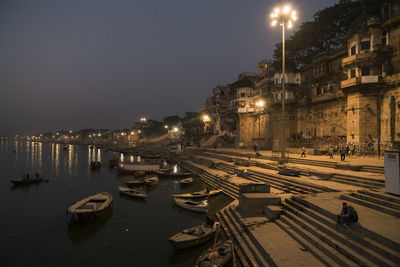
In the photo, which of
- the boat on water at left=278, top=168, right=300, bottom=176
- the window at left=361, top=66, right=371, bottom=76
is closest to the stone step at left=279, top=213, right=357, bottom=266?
the boat on water at left=278, top=168, right=300, bottom=176

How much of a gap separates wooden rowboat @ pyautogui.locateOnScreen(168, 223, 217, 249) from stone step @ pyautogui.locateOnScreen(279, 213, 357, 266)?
406 cm

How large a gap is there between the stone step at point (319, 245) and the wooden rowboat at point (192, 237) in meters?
4.06

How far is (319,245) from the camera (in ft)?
28.1

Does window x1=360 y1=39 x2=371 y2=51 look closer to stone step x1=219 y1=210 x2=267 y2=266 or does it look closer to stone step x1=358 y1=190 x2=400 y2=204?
stone step x1=358 y1=190 x2=400 y2=204

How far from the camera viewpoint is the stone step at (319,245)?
7.42m

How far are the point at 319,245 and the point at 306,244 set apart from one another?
570mm

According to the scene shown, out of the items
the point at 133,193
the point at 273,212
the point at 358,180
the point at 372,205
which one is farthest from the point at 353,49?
the point at 133,193

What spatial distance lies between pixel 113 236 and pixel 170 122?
106 m

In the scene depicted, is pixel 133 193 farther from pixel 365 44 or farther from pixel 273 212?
pixel 365 44

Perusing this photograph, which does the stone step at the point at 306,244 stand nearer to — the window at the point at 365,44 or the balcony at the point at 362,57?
the balcony at the point at 362,57

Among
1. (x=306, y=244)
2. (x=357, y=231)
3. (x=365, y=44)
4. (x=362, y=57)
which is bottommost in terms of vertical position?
(x=306, y=244)

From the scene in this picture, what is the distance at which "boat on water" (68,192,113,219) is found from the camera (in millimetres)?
16312

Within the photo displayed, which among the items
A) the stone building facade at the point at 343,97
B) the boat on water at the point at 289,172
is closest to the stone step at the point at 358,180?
the boat on water at the point at 289,172

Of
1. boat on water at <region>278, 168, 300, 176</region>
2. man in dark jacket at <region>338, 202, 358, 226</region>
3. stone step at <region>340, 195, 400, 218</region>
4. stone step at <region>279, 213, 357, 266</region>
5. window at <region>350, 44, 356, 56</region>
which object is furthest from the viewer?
window at <region>350, 44, 356, 56</region>
